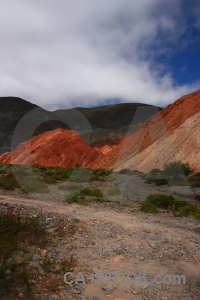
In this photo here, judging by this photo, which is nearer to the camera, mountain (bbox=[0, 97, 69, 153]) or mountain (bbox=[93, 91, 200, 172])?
mountain (bbox=[93, 91, 200, 172])

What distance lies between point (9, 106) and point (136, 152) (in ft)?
230

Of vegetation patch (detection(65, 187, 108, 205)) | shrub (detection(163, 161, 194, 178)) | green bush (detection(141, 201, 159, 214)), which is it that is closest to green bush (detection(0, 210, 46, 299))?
vegetation patch (detection(65, 187, 108, 205))

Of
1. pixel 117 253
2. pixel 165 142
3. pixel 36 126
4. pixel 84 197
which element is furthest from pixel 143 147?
pixel 36 126

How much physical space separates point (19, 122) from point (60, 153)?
44.4 meters

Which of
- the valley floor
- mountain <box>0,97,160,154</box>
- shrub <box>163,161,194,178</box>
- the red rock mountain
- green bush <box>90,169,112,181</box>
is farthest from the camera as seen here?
mountain <box>0,97,160,154</box>

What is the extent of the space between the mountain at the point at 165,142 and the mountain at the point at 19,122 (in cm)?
4003

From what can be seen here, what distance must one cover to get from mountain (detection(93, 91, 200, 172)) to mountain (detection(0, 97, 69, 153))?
40.0 metres

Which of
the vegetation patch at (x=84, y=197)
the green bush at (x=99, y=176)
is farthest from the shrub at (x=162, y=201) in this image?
the green bush at (x=99, y=176)

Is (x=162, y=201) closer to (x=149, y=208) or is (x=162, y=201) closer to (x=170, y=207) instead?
(x=170, y=207)

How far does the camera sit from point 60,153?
1866 inches

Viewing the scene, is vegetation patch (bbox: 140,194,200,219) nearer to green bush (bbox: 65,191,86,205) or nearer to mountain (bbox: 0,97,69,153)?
green bush (bbox: 65,191,86,205)

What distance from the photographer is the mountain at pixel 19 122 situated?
77562mm

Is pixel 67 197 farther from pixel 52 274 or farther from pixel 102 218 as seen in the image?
pixel 52 274

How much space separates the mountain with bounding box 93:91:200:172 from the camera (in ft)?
102
